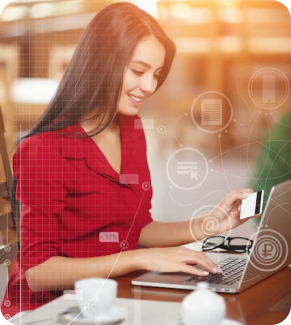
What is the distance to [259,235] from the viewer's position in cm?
157

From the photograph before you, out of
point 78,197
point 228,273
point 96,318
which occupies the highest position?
point 78,197

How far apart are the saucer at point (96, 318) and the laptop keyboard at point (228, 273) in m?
0.24

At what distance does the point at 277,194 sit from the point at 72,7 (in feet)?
2.93

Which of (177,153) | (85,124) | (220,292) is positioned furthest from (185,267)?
(85,124)

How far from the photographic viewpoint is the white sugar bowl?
1.46 metres

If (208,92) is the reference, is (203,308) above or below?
below

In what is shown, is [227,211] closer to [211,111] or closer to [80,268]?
[211,111]

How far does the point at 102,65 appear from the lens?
154 cm

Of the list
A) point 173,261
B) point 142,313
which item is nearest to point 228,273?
point 173,261

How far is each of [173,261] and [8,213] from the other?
0.56 meters

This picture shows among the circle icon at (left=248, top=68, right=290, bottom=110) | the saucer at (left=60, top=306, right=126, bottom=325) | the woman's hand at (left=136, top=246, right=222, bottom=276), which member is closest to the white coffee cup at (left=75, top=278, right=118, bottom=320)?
the saucer at (left=60, top=306, right=126, bottom=325)

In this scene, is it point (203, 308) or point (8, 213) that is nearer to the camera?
point (203, 308)

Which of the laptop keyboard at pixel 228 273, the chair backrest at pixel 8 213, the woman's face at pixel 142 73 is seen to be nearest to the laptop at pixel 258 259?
the laptop keyboard at pixel 228 273

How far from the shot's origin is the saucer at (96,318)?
1513 millimetres
